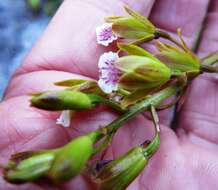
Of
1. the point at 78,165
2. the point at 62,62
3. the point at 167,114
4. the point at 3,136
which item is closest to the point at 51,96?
the point at 78,165

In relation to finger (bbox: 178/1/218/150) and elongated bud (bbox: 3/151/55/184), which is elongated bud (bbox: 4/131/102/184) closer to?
elongated bud (bbox: 3/151/55/184)

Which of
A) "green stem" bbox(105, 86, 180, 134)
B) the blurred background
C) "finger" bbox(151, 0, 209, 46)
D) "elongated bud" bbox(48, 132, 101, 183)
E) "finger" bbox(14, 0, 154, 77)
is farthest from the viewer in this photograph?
the blurred background

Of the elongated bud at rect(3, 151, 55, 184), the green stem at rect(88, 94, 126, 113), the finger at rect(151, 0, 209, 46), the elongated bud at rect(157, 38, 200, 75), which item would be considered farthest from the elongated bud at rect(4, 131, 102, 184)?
the finger at rect(151, 0, 209, 46)

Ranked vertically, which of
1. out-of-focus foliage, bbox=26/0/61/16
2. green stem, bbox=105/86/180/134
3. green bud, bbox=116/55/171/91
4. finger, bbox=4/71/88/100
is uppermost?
Result: green bud, bbox=116/55/171/91

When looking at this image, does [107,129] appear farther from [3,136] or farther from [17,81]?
[17,81]

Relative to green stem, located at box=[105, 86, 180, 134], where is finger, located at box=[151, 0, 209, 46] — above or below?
above

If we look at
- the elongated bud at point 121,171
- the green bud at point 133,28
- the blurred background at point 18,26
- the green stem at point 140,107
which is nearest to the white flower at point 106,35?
the green bud at point 133,28

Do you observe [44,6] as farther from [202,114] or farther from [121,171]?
[121,171]

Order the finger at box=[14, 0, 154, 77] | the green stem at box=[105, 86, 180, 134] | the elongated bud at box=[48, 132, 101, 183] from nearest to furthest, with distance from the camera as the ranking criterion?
the elongated bud at box=[48, 132, 101, 183] < the green stem at box=[105, 86, 180, 134] < the finger at box=[14, 0, 154, 77]
